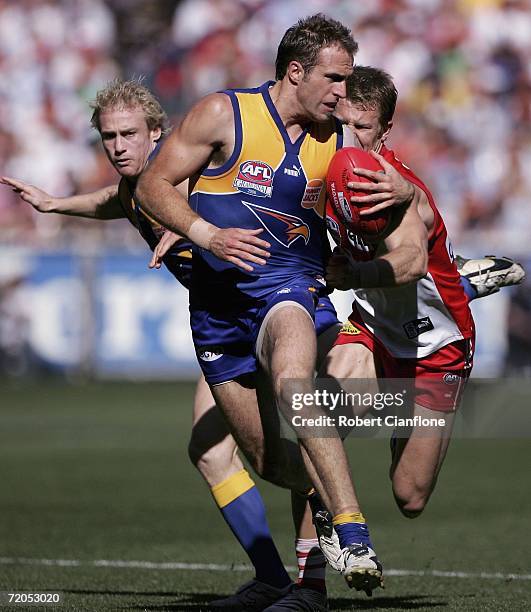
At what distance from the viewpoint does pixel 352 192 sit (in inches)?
225

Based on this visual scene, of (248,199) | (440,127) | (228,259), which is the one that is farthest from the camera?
(440,127)

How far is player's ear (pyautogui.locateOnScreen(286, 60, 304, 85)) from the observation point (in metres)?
5.90

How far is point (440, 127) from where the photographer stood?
18703 mm

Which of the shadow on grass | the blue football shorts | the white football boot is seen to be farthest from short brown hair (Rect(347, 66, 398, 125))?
the shadow on grass

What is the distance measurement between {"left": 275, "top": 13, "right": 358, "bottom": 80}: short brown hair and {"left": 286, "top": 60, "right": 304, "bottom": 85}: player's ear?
19 millimetres

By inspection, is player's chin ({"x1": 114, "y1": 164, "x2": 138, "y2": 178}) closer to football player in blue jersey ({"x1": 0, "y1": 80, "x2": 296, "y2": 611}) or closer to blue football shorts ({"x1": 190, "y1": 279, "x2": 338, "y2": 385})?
football player in blue jersey ({"x1": 0, "y1": 80, "x2": 296, "y2": 611})

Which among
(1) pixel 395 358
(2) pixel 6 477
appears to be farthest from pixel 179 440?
(1) pixel 395 358

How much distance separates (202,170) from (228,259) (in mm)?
742

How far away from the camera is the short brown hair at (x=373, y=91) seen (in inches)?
250

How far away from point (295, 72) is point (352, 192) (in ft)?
2.20

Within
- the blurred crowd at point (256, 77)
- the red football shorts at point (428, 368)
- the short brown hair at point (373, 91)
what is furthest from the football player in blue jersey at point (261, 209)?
the blurred crowd at point (256, 77)

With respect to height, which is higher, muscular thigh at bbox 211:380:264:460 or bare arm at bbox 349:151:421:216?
Result: bare arm at bbox 349:151:421:216

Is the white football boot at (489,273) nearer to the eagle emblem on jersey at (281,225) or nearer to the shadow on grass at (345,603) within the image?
the eagle emblem on jersey at (281,225)

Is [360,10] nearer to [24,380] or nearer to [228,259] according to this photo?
[24,380]
